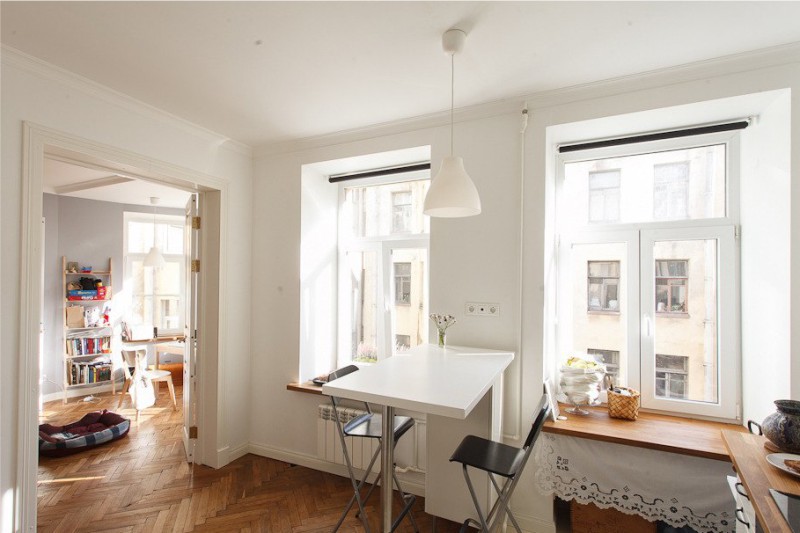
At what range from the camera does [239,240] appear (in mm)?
3377

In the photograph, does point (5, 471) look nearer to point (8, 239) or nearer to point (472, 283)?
point (8, 239)

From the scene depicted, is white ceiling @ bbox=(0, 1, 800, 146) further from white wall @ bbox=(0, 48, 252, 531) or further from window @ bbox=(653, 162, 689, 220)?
window @ bbox=(653, 162, 689, 220)

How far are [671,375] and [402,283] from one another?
2.02 metres

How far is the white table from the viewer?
4.61 feet

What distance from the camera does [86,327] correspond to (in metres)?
5.30

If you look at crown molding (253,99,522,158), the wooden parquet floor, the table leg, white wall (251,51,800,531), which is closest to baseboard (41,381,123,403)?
the wooden parquet floor

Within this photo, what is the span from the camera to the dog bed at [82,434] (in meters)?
3.33

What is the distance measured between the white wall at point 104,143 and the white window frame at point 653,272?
265 cm

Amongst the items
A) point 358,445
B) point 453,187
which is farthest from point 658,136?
point 358,445

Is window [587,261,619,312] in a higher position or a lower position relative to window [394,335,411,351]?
higher

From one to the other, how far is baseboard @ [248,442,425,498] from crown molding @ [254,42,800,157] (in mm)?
2589

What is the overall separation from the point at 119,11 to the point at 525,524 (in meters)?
3.46

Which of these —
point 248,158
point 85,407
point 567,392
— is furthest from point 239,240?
point 85,407

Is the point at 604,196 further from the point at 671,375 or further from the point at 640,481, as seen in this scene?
the point at 640,481
